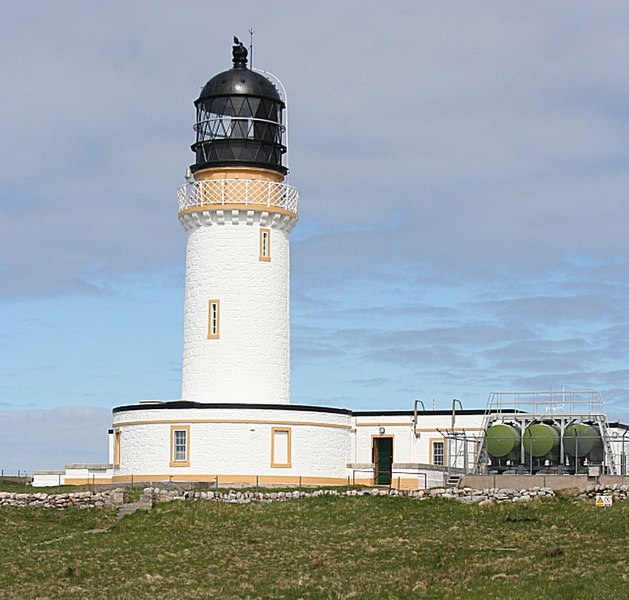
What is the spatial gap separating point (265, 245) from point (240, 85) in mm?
6265

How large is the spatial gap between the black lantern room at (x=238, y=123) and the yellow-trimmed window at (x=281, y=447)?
34.1 ft

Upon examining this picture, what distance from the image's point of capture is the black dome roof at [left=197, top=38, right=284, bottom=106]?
158ft

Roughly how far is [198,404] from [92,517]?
9222mm

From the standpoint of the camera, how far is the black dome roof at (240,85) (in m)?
48.1

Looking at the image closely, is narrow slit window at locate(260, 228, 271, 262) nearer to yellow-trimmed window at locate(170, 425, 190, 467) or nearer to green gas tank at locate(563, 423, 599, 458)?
yellow-trimmed window at locate(170, 425, 190, 467)

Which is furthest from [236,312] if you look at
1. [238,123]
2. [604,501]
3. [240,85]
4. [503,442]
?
[604,501]

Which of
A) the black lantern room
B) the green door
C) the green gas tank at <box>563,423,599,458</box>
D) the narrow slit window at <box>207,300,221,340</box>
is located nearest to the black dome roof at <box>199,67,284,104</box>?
the black lantern room

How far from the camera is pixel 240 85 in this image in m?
48.1

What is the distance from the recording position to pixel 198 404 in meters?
44.8

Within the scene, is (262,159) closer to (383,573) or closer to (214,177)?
(214,177)

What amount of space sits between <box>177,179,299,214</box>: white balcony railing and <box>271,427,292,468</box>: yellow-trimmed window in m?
8.74

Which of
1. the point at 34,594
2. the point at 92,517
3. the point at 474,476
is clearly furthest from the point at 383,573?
the point at 474,476

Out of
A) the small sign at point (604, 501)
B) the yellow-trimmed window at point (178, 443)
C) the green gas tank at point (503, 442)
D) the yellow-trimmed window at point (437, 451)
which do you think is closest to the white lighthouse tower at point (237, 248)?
the yellow-trimmed window at point (178, 443)

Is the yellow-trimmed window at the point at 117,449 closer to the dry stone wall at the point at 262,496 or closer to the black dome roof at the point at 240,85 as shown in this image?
the dry stone wall at the point at 262,496
